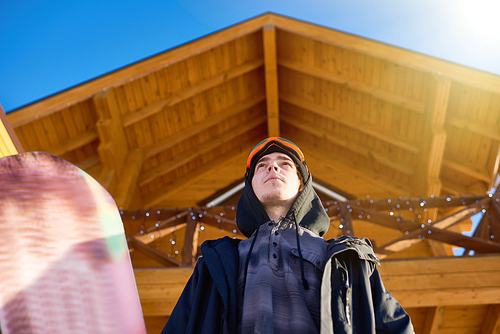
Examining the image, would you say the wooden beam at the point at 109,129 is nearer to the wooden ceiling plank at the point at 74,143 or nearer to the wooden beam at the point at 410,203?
the wooden ceiling plank at the point at 74,143

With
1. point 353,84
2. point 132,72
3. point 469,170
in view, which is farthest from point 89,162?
point 469,170

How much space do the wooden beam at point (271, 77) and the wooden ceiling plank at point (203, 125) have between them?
0.33 m

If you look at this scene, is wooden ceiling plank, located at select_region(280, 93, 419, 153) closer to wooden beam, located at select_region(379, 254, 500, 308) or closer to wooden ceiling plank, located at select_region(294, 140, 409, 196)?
wooden ceiling plank, located at select_region(294, 140, 409, 196)

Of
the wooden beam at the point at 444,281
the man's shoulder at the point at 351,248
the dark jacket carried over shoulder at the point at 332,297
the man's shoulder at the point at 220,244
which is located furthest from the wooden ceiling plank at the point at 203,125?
the man's shoulder at the point at 351,248

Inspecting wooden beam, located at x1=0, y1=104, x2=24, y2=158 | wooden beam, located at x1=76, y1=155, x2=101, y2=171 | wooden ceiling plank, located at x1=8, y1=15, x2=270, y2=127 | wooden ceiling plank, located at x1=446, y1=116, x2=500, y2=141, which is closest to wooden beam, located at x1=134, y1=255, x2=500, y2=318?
wooden beam, located at x1=0, y1=104, x2=24, y2=158

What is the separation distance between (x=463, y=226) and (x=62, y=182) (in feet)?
20.0

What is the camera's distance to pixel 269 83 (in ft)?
19.8

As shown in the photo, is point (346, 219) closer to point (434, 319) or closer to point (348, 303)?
point (434, 319)

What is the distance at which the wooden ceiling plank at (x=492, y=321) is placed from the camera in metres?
2.96


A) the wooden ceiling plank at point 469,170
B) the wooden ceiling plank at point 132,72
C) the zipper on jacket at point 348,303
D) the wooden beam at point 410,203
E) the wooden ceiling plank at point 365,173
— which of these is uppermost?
the zipper on jacket at point 348,303

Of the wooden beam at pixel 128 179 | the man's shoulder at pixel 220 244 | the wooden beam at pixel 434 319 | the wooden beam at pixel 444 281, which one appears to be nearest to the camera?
the man's shoulder at pixel 220 244

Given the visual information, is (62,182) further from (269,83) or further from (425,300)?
(269,83)

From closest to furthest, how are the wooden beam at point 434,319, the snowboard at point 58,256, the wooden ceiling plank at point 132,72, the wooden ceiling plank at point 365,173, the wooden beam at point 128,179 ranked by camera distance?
the snowboard at point 58,256 < the wooden beam at point 434,319 < the wooden ceiling plank at point 132,72 < the wooden beam at point 128,179 < the wooden ceiling plank at point 365,173

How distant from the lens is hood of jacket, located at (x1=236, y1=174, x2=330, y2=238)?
154 centimetres
